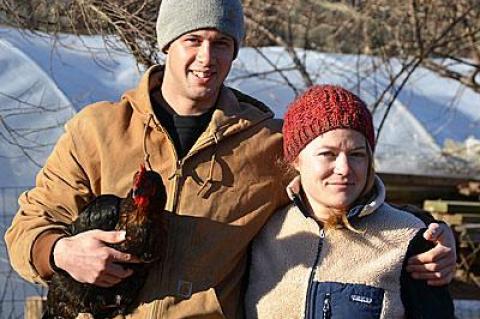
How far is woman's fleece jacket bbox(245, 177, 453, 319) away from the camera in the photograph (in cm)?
363

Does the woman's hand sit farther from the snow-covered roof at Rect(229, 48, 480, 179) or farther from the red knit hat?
the snow-covered roof at Rect(229, 48, 480, 179)

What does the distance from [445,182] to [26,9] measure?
5.45 m

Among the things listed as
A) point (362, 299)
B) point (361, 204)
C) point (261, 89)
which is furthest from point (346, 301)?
point (261, 89)

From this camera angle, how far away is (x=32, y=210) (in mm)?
3885

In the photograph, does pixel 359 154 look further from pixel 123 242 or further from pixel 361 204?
pixel 123 242

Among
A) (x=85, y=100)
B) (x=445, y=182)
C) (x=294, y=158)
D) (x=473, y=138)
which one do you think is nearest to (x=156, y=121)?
(x=294, y=158)

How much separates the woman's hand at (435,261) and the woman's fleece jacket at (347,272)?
0.09 feet

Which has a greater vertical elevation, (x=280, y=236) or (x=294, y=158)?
(x=294, y=158)

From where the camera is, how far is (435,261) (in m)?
3.63

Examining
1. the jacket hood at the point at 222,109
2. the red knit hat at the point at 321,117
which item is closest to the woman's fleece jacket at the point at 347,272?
the red knit hat at the point at 321,117

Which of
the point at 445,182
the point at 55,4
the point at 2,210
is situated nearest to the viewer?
the point at 55,4

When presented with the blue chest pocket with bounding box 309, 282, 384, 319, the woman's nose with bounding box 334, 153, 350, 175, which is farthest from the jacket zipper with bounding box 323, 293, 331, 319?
the woman's nose with bounding box 334, 153, 350, 175

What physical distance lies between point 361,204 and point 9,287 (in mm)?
3850

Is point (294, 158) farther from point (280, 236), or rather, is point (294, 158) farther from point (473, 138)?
point (473, 138)
